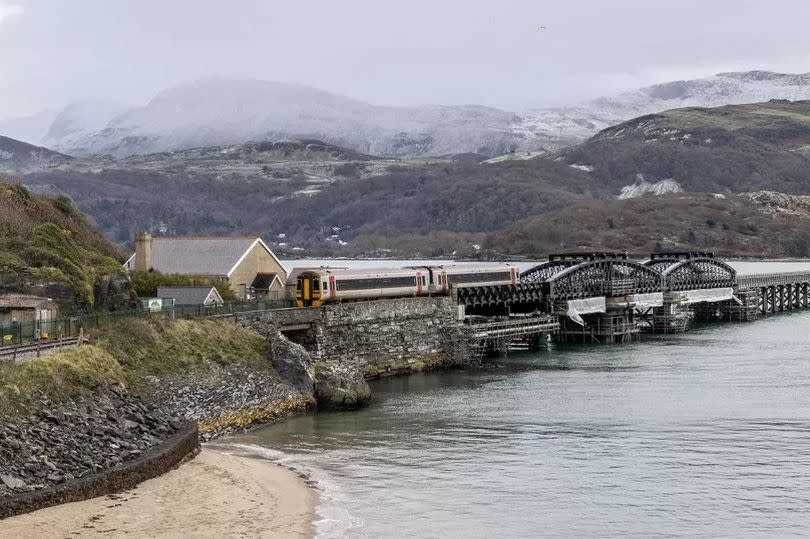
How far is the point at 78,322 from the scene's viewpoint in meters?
40.9

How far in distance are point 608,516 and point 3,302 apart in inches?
924

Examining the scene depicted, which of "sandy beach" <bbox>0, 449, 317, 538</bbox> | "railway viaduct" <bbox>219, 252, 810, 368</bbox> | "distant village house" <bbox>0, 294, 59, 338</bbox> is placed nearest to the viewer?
"sandy beach" <bbox>0, 449, 317, 538</bbox>

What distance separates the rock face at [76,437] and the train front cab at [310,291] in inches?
807

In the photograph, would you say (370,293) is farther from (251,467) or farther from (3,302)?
(251,467)

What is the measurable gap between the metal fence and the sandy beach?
762 cm

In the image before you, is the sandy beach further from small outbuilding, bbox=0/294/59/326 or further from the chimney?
the chimney

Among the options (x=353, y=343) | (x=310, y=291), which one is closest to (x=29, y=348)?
(x=310, y=291)

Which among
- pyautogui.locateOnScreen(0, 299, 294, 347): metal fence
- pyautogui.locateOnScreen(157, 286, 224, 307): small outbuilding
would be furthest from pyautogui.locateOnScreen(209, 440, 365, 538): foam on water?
pyautogui.locateOnScreen(157, 286, 224, 307): small outbuilding

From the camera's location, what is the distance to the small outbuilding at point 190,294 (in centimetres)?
5334

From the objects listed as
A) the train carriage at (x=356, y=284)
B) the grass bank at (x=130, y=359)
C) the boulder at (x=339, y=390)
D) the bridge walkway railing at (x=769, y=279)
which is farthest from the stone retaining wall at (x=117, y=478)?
the bridge walkway railing at (x=769, y=279)

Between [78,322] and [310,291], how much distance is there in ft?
58.4

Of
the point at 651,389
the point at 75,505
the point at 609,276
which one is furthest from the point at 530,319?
the point at 75,505

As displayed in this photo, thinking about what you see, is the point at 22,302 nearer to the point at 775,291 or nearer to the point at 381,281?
the point at 381,281

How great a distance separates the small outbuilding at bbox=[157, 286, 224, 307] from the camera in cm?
5334
